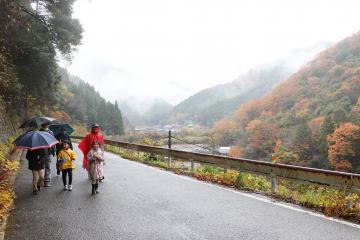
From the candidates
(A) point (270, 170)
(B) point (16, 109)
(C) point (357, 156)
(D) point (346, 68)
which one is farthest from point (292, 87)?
(A) point (270, 170)

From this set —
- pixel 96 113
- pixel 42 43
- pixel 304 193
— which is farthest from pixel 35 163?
pixel 96 113

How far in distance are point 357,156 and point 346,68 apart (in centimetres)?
4402

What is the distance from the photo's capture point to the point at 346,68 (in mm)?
82688

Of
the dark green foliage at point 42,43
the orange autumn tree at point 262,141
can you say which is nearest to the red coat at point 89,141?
the dark green foliage at point 42,43

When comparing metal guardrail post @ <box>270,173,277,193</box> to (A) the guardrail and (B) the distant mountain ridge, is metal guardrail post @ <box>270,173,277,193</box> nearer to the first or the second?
(A) the guardrail

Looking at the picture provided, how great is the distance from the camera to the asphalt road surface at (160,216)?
210 inches

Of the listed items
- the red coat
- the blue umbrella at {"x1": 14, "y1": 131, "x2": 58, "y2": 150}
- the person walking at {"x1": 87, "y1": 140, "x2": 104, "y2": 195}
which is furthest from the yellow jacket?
the person walking at {"x1": 87, "y1": 140, "x2": 104, "y2": 195}

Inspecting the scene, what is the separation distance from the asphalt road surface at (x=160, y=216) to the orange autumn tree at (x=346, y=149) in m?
42.0

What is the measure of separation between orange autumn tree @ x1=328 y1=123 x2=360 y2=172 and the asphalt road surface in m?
42.0

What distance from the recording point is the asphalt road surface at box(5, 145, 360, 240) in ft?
17.5

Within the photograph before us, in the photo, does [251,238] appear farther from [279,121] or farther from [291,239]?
[279,121]

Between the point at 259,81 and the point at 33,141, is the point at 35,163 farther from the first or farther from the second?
the point at 259,81

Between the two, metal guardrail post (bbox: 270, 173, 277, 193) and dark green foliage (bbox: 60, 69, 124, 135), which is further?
dark green foliage (bbox: 60, 69, 124, 135)

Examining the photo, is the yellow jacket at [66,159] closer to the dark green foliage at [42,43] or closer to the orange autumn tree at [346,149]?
the dark green foliage at [42,43]
